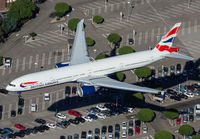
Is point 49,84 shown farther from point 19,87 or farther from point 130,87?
point 130,87

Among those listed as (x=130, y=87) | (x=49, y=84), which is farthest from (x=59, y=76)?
(x=130, y=87)

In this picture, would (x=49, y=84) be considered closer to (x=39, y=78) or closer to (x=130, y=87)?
(x=39, y=78)

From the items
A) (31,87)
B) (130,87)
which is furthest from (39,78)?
(130,87)

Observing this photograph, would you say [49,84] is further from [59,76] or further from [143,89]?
[143,89]

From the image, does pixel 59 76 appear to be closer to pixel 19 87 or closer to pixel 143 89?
pixel 19 87

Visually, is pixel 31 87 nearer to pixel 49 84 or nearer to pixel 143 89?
pixel 49 84
